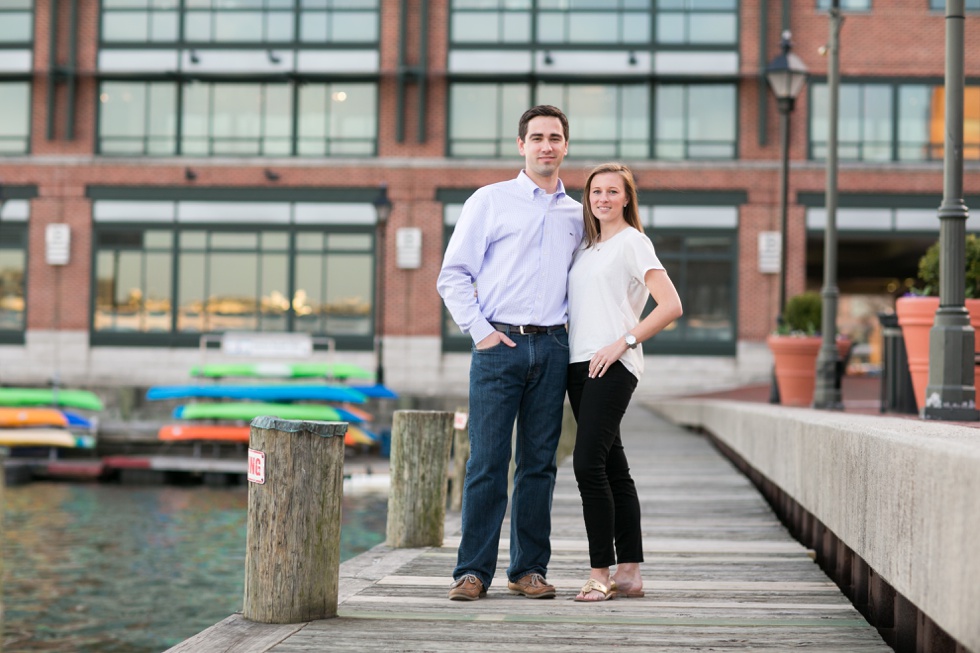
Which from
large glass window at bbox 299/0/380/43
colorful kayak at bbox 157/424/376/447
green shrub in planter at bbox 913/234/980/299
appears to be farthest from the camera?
large glass window at bbox 299/0/380/43

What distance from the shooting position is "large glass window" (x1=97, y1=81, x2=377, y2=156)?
33.7 meters

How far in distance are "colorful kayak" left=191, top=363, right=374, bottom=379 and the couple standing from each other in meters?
23.7

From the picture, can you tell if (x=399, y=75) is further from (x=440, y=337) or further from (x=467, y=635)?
(x=467, y=635)

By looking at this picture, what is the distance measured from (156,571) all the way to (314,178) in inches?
788

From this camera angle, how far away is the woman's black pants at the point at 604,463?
16.9 ft

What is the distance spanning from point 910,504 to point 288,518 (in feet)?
7.61

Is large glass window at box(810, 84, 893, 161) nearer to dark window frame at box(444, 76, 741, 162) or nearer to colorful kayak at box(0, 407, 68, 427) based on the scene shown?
dark window frame at box(444, 76, 741, 162)

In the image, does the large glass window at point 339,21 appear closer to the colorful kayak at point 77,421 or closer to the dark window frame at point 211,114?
the dark window frame at point 211,114

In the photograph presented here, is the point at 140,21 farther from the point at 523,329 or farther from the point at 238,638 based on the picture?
the point at 238,638

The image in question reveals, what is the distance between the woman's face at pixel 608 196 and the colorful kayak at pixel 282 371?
23.9m

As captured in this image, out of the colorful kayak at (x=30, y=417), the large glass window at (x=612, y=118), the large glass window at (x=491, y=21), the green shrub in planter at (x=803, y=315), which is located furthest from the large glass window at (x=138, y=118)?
the green shrub in planter at (x=803, y=315)

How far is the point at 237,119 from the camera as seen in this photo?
33906 millimetres

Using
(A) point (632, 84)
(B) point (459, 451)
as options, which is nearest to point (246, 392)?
(A) point (632, 84)

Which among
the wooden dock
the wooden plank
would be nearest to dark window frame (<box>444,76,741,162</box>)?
the wooden dock
